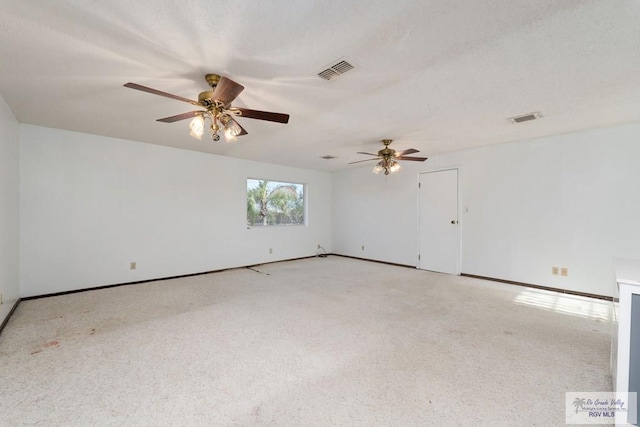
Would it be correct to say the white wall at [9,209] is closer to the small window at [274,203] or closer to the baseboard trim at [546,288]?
the small window at [274,203]

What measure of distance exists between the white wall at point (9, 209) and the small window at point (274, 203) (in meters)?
3.33

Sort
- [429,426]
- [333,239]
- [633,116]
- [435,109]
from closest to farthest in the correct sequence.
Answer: [429,426] → [435,109] → [633,116] → [333,239]

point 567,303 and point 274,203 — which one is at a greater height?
point 274,203

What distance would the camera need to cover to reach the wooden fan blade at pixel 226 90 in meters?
1.87

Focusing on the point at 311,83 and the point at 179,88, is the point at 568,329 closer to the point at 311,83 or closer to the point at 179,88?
the point at 311,83

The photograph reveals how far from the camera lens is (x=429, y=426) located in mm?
1443

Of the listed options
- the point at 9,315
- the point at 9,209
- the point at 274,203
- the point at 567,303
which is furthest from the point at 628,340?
the point at 274,203

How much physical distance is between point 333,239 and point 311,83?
211 inches

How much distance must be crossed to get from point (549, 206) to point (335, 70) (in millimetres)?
3900

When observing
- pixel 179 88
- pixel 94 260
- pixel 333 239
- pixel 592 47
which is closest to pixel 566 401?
pixel 592 47

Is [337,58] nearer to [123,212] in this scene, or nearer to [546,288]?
[123,212]

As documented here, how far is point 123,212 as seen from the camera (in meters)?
4.26

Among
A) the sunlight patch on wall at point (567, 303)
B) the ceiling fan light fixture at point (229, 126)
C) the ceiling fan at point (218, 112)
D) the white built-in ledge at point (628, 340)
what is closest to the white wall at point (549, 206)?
the sunlight patch on wall at point (567, 303)

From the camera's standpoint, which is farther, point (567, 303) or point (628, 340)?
point (567, 303)
